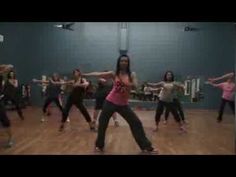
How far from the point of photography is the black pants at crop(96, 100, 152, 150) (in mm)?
6340

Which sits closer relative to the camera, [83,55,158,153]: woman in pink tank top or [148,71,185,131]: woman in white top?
[83,55,158,153]: woman in pink tank top

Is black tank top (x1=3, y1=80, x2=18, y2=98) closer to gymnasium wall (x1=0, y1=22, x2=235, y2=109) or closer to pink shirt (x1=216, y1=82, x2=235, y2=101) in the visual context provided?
gymnasium wall (x1=0, y1=22, x2=235, y2=109)

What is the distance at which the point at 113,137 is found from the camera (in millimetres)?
8039

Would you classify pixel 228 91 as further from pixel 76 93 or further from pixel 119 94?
pixel 119 94

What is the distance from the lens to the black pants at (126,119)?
6340 millimetres

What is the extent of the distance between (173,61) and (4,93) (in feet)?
17.6

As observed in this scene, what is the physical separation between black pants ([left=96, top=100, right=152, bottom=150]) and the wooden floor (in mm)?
215

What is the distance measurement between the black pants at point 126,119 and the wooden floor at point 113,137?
21 cm

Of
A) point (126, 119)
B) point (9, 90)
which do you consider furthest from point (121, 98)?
point (9, 90)

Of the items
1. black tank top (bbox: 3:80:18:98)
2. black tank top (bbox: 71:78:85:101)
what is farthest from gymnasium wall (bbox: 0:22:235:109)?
black tank top (bbox: 71:78:85:101)

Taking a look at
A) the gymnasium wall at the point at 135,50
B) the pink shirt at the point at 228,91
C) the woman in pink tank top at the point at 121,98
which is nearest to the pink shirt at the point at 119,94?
the woman in pink tank top at the point at 121,98
